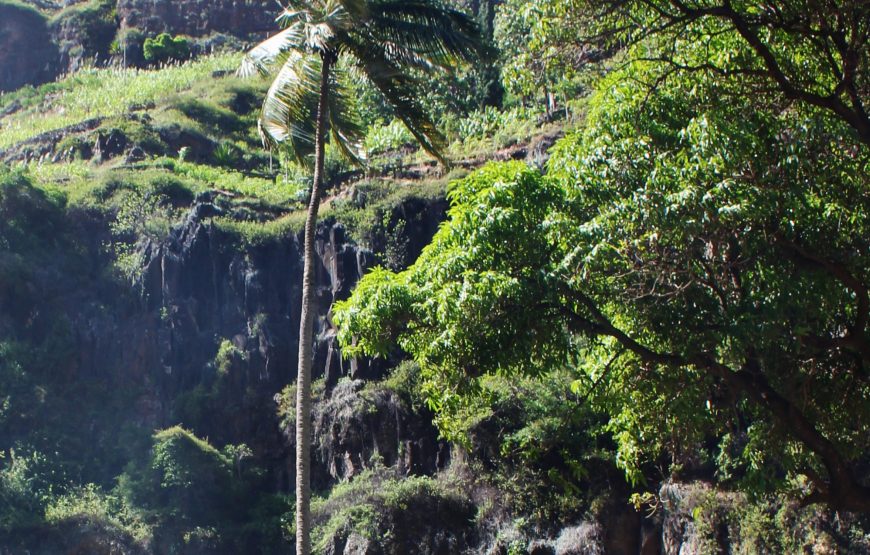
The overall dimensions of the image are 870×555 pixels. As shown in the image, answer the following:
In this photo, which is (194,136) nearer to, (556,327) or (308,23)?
(308,23)

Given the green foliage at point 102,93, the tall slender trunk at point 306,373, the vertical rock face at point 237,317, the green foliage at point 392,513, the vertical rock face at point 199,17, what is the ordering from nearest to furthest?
the tall slender trunk at point 306,373 → the green foliage at point 392,513 → the vertical rock face at point 237,317 → the green foliage at point 102,93 → the vertical rock face at point 199,17

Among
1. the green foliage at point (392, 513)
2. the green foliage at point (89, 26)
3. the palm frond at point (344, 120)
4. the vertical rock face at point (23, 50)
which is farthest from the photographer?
the green foliage at point (89, 26)

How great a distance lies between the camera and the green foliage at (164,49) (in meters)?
55.8

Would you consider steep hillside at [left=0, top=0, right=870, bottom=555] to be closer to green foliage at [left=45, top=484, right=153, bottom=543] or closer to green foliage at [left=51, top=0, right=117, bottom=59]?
green foliage at [left=45, top=484, right=153, bottom=543]

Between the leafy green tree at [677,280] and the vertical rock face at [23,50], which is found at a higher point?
the vertical rock face at [23,50]

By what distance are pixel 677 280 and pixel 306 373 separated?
253 inches

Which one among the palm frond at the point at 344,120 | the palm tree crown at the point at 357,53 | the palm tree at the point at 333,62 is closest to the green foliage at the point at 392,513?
the palm tree at the point at 333,62

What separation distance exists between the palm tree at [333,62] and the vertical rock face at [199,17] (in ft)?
143

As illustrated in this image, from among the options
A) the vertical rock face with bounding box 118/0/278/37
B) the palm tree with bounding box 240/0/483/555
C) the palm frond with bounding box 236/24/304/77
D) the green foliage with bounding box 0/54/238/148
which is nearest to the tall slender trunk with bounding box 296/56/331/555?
the palm tree with bounding box 240/0/483/555

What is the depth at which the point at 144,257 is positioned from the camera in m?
33.6

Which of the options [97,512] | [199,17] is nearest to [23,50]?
[199,17]

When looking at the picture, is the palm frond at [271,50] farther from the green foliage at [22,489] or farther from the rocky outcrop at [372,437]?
the green foliage at [22,489]

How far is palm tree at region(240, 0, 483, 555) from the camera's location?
51.5ft

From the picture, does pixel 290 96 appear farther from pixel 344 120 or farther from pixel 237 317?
pixel 237 317
